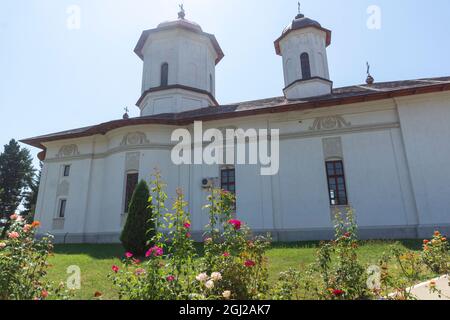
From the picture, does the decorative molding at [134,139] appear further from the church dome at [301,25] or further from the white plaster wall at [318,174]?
the church dome at [301,25]

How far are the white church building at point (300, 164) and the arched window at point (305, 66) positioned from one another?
6 cm

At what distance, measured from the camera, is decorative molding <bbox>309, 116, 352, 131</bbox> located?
1241cm

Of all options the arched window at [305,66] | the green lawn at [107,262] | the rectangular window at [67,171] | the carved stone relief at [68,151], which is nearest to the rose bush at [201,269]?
the green lawn at [107,262]

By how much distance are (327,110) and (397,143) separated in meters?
3.07

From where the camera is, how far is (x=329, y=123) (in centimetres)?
1256

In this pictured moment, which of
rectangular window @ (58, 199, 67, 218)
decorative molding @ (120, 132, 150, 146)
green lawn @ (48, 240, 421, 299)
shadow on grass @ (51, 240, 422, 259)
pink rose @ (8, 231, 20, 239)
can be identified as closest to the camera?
pink rose @ (8, 231, 20, 239)

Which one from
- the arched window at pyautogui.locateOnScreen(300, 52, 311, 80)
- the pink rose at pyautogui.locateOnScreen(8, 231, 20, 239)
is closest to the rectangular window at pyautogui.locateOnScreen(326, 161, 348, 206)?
the arched window at pyautogui.locateOnScreen(300, 52, 311, 80)

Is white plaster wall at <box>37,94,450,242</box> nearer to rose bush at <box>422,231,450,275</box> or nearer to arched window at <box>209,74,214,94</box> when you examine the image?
rose bush at <box>422,231,450,275</box>

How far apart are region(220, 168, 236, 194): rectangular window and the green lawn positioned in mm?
4296

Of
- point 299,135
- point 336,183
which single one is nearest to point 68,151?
point 299,135

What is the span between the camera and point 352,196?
11.6m

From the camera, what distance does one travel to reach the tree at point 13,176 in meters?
32.8

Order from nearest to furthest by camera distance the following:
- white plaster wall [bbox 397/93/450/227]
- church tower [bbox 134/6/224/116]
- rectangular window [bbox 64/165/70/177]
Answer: white plaster wall [bbox 397/93/450/227], rectangular window [bbox 64/165/70/177], church tower [bbox 134/6/224/116]
